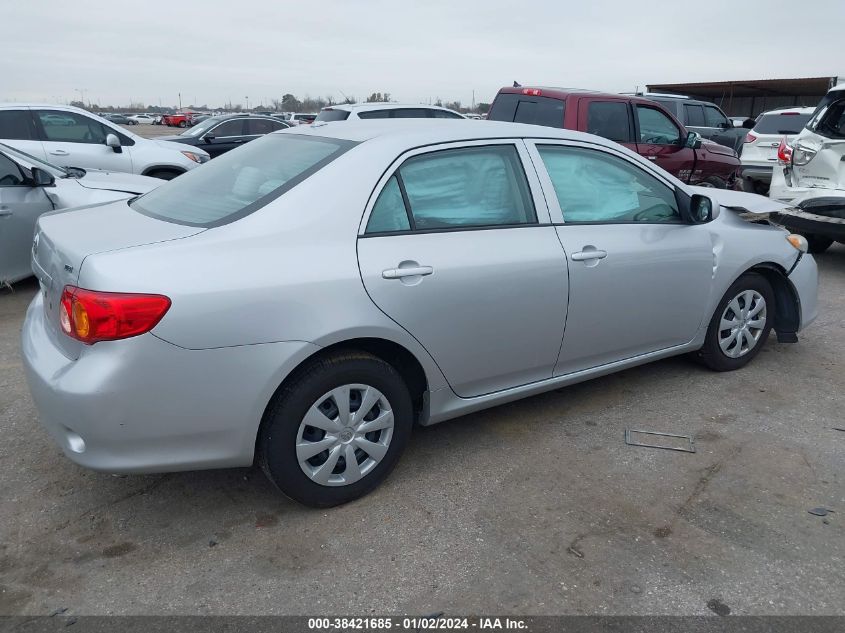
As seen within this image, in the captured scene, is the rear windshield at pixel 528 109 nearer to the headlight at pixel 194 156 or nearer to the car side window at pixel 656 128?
the car side window at pixel 656 128

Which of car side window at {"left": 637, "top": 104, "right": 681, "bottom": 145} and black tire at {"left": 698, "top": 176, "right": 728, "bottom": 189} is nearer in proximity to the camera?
car side window at {"left": 637, "top": 104, "right": 681, "bottom": 145}

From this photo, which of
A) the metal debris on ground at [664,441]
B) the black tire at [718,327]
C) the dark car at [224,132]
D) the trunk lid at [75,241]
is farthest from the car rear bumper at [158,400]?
the dark car at [224,132]

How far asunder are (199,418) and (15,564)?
897mm

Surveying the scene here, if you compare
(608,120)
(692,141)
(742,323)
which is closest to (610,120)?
(608,120)

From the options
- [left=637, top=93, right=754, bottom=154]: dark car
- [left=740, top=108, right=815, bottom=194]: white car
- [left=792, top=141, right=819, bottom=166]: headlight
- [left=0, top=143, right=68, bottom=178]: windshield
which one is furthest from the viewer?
[left=637, top=93, right=754, bottom=154]: dark car

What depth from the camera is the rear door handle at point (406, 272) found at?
2861 mm

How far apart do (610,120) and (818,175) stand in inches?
87.9

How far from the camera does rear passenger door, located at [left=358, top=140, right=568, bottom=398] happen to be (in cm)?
293

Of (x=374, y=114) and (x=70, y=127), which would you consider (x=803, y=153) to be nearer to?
(x=374, y=114)

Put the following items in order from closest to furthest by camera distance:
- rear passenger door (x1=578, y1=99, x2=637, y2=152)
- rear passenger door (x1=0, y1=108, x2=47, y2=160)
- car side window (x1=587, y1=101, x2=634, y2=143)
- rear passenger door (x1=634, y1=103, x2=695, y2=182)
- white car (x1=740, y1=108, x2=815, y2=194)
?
rear passenger door (x1=578, y1=99, x2=637, y2=152) → car side window (x1=587, y1=101, x2=634, y2=143) → rear passenger door (x1=634, y1=103, x2=695, y2=182) → rear passenger door (x1=0, y1=108, x2=47, y2=160) → white car (x1=740, y1=108, x2=815, y2=194)

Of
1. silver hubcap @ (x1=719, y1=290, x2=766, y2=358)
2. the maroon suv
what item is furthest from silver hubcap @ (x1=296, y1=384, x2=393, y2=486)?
the maroon suv

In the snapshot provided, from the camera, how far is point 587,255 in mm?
3469

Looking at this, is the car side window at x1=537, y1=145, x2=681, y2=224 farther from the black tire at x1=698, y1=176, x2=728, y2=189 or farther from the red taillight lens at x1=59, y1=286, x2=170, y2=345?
the black tire at x1=698, y1=176, x2=728, y2=189

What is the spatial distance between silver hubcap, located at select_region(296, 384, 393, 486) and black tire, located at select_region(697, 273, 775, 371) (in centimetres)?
236
